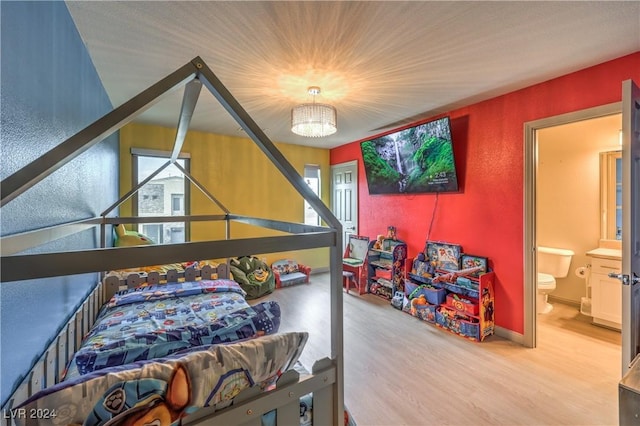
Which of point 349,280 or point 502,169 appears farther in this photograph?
point 349,280

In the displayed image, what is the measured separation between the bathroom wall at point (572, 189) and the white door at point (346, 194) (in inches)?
104

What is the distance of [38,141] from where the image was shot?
112cm

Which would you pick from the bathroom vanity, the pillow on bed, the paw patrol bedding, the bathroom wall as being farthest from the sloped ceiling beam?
the bathroom wall

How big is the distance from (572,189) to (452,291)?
2.20m

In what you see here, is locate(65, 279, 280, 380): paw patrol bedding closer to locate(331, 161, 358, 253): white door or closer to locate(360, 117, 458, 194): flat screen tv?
locate(360, 117, 458, 194): flat screen tv

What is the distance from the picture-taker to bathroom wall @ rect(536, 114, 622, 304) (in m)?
3.25

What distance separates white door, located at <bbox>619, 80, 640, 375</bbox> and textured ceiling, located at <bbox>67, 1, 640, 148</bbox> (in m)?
0.57

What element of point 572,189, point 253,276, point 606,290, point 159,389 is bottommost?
point 253,276

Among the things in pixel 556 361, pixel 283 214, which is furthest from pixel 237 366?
pixel 283 214

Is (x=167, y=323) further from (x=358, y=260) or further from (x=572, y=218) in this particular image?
(x=572, y=218)

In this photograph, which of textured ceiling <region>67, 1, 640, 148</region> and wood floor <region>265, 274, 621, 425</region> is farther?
wood floor <region>265, 274, 621, 425</region>

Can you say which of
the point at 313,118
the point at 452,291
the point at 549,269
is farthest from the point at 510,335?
the point at 313,118

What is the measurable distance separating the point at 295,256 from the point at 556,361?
3.59m

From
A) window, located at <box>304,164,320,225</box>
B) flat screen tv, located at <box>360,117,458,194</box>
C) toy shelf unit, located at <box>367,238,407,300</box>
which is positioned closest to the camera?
flat screen tv, located at <box>360,117,458,194</box>
